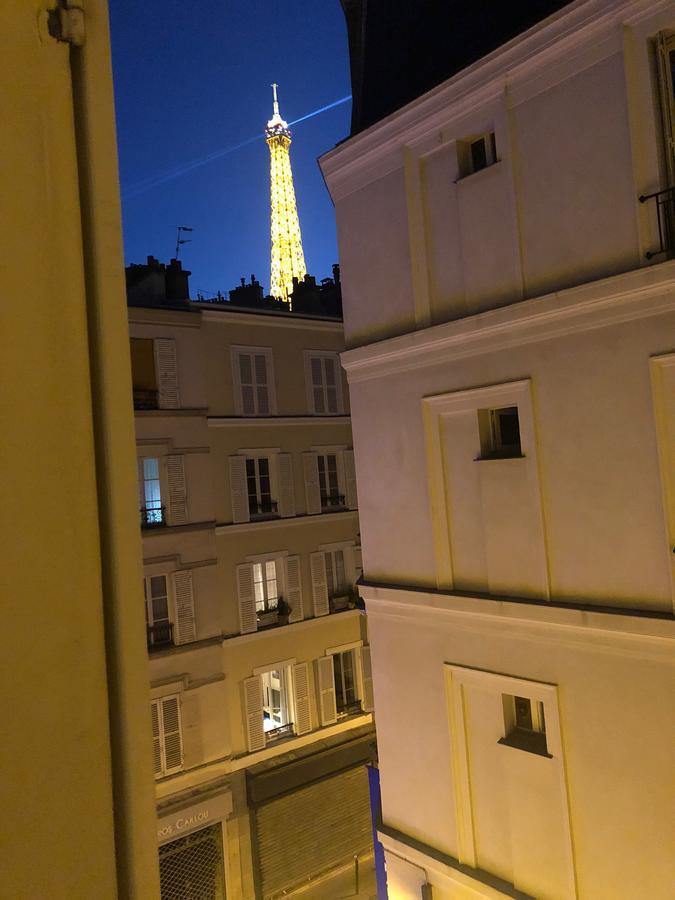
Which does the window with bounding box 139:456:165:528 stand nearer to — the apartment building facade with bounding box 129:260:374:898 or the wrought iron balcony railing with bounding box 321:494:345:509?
the apartment building facade with bounding box 129:260:374:898

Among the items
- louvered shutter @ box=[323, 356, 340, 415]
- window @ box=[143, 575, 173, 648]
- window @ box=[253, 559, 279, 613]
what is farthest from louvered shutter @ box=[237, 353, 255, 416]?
window @ box=[143, 575, 173, 648]

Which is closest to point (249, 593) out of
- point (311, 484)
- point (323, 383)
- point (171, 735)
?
point (311, 484)

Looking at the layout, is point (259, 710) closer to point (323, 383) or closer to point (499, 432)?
point (323, 383)

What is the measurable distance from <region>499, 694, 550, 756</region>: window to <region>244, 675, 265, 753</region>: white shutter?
423 inches

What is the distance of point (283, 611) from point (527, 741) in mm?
11114

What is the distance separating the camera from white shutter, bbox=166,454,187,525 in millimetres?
16078

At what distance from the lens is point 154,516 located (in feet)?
52.3

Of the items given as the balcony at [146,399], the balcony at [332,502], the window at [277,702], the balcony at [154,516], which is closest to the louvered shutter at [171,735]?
the window at [277,702]

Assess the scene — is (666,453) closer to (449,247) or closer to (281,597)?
(449,247)

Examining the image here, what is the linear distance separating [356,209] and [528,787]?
253 inches

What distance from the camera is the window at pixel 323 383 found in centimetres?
1903

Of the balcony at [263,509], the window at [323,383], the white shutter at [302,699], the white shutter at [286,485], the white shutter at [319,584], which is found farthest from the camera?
the window at [323,383]

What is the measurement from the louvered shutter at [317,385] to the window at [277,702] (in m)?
6.66

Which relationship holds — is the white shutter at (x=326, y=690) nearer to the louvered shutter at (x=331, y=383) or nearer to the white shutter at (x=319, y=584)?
the white shutter at (x=319, y=584)
